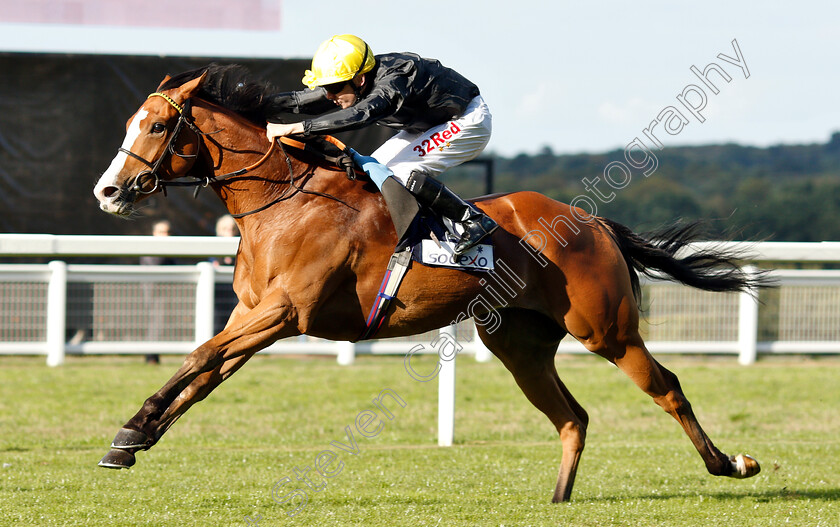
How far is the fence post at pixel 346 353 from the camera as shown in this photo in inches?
380

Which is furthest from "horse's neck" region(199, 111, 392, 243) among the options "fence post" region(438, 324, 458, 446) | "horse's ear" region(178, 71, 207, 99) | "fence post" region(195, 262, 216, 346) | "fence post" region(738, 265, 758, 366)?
"fence post" region(738, 265, 758, 366)

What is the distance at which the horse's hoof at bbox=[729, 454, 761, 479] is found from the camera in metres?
4.81

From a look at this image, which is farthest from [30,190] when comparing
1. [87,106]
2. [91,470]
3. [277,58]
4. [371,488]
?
[371,488]

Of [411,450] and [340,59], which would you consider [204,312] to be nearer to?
[411,450]

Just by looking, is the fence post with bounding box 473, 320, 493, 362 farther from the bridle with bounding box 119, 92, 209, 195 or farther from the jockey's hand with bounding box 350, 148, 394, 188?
the bridle with bounding box 119, 92, 209, 195

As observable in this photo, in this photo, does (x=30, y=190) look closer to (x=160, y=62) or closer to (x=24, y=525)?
(x=160, y=62)

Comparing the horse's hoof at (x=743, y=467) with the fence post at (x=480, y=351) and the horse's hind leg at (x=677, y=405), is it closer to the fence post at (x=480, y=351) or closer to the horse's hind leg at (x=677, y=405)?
the horse's hind leg at (x=677, y=405)

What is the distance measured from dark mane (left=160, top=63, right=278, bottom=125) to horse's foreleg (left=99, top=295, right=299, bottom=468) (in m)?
1.00

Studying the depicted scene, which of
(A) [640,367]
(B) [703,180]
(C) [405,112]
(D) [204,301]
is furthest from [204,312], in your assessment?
(B) [703,180]

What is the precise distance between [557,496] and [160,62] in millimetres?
7861

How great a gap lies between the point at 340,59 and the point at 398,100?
1.06 ft

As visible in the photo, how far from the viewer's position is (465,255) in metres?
4.42

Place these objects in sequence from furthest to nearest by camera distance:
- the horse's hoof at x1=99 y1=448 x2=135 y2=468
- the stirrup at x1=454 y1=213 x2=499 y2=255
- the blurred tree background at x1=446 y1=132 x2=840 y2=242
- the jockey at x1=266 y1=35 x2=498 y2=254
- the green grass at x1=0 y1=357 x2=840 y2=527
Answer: the blurred tree background at x1=446 y1=132 x2=840 y2=242
the green grass at x1=0 y1=357 x2=840 y2=527
the stirrup at x1=454 y1=213 x2=499 y2=255
the jockey at x1=266 y1=35 x2=498 y2=254
the horse's hoof at x1=99 y1=448 x2=135 y2=468

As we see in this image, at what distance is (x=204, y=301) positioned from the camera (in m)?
8.92
